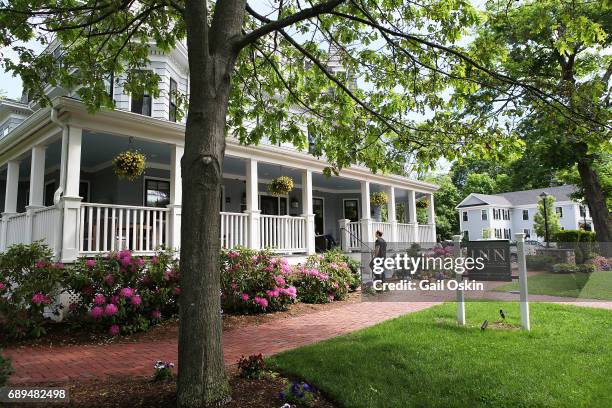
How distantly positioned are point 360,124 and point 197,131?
327cm

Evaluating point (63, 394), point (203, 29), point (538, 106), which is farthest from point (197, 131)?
point (538, 106)

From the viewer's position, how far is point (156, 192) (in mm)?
12094

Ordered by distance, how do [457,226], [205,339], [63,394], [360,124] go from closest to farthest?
[205,339], [63,394], [360,124], [457,226]

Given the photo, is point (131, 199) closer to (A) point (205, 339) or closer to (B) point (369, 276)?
(B) point (369, 276)

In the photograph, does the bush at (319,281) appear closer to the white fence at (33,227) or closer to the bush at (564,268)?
the white fence at (33,227)

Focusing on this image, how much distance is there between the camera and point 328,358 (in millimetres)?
4676

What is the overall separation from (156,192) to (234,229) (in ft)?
11.4

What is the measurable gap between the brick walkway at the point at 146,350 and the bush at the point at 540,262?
15.2 feet

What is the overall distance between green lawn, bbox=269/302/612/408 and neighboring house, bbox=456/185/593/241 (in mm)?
39008

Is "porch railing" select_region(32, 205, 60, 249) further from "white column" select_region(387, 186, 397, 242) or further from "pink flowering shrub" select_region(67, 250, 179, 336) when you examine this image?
"white column" select_region(387, 186, 397, 242)

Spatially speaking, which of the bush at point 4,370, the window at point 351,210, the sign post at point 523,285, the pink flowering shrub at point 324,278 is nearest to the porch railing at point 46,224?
the bush at point 4,370

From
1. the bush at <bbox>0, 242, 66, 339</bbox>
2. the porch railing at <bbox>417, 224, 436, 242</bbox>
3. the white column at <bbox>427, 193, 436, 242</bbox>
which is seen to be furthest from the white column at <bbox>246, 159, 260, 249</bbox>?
the white column at <bbox>427, 193, 436, 242</bbox>

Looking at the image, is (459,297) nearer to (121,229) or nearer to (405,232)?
(121,229)

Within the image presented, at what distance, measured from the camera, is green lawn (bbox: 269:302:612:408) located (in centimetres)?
360
